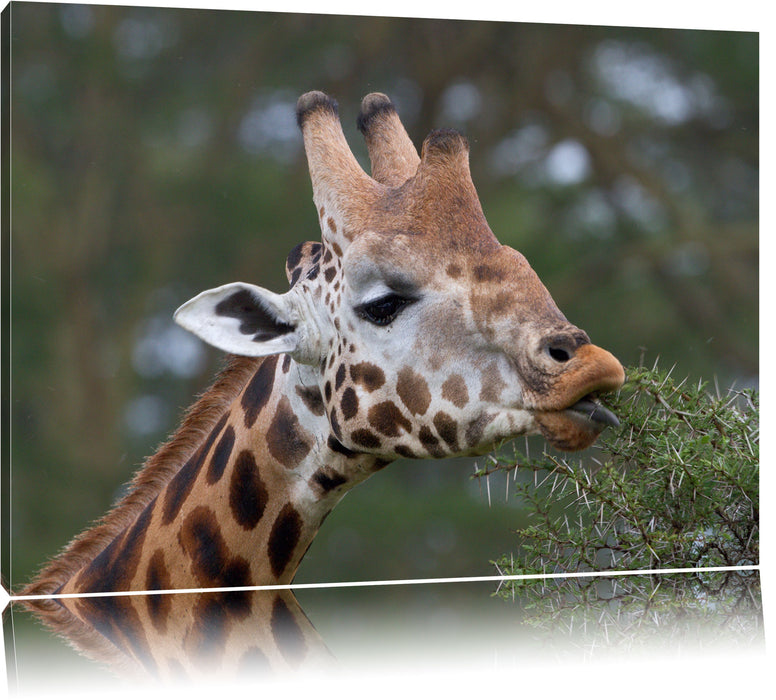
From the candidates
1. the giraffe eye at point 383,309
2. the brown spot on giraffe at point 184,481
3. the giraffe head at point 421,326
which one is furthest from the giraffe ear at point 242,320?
the brown spot on giraffe at point 184,481

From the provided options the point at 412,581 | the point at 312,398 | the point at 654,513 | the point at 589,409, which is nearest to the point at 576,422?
the point at 589,409

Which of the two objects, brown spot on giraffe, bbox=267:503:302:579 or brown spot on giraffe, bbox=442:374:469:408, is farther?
brown spot on giraffe, bbox=267:503:302:579

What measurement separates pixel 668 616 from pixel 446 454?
1140 mm

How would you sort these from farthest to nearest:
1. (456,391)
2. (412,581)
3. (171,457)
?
(412,581)
(171,457)
(456,391)

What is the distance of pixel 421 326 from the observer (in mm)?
4141

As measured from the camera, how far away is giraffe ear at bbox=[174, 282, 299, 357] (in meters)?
4.17

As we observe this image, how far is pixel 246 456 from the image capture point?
171 inches

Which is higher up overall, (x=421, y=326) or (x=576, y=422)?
(x=421, y=326)

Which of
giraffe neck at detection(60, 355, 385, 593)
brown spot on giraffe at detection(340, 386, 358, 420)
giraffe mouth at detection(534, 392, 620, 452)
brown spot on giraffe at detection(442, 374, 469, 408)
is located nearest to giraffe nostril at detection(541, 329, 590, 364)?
giraffe mouth at detection(534, 392, 620, 452)

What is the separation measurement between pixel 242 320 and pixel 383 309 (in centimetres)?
52

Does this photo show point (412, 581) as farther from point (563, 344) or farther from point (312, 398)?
point (563, 344)

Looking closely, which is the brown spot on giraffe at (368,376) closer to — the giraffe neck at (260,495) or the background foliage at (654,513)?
the giraffe neck at (260,495)

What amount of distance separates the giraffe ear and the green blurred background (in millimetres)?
1907

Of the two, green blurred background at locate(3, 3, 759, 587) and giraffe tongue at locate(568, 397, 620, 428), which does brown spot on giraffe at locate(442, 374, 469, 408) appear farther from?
green blurred background at locate(3, 3, 759, 587)
